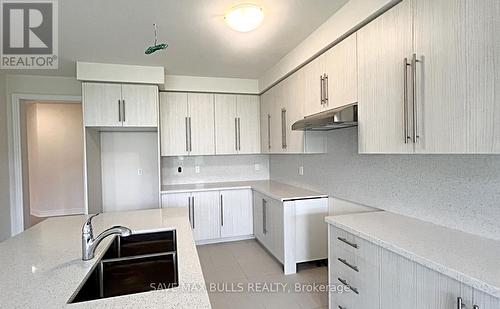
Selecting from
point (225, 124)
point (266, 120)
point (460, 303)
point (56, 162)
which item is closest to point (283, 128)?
point (266, 120)

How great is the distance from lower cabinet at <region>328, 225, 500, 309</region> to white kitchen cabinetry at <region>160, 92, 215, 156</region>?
2.57 meters

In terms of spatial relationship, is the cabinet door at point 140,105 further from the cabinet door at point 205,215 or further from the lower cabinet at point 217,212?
the cabinet door at point 205,215

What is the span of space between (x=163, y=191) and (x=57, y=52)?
2.00 meters

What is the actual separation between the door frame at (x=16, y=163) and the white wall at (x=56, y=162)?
7.48 ft

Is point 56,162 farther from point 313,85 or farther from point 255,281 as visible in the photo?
point 313,85

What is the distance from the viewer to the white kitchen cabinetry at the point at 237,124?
163 inches

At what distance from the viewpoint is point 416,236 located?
5.14ft

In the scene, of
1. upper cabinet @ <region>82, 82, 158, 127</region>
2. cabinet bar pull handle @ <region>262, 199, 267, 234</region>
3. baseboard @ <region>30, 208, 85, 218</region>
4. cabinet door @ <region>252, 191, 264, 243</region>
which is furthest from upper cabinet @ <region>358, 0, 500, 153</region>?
baseboard @ <region>30, 208, 85, 218</region>

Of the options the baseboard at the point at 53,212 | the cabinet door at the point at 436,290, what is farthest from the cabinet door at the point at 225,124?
the baseboard at the point at 53,212

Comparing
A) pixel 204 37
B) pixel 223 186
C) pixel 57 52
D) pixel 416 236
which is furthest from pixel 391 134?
pixel 57 52

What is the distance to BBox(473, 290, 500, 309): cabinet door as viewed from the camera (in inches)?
39.3

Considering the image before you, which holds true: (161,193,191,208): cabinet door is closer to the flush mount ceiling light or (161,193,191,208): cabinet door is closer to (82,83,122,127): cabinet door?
(82,83,122,127): cabinet door

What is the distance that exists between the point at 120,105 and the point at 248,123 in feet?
6.09

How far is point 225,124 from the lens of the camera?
4.16 m
